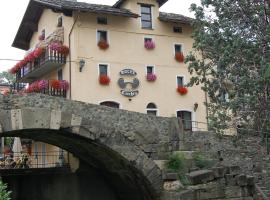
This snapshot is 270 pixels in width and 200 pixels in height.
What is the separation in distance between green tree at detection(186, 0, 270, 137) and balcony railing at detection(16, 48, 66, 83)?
989cm

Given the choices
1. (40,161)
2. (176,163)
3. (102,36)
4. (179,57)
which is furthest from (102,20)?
(176,163)

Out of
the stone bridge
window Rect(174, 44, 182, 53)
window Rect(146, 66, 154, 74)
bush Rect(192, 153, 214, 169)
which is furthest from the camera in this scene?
window Rect(174, 44, 182, 53)

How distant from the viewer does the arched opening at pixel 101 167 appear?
40.4ft

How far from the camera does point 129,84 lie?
22172 mm

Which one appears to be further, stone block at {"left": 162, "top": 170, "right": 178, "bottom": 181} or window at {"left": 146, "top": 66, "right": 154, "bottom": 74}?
window at {"left": 146, "top": 66, "right": 154, "bottom": 74}

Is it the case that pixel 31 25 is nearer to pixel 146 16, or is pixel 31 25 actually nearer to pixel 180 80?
pixel 146 16

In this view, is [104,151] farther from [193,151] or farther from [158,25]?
[158,25]

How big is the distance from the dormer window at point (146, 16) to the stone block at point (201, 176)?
11.9 m

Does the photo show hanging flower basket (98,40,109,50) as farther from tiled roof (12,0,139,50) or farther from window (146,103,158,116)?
window (146,103,158,116)

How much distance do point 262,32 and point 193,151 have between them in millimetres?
3848

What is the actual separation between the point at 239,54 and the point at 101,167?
248 inches

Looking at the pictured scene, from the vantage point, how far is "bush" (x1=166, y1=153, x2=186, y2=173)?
1273cm

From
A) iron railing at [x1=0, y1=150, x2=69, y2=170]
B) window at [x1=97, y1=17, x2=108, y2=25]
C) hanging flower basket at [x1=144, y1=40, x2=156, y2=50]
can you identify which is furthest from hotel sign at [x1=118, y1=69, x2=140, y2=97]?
iron railing at [x1=0, y1=150, x2=69, y2=170]

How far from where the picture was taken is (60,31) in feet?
73.4
